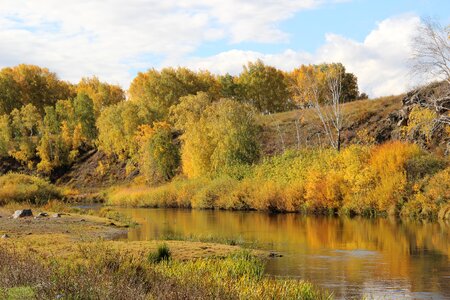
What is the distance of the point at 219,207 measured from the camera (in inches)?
2653

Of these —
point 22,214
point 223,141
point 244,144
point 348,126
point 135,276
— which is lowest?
point 22,214

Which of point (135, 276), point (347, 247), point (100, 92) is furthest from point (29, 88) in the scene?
point (135, 276)

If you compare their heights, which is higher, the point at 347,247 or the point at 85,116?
the point at 85,116

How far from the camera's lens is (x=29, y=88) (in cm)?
14538

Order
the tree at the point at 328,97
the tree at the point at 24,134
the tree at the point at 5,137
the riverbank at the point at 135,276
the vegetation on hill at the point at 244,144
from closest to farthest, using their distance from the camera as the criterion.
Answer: the riverbank at the point at 135,276 < the vegetation on hill at the point at 244,144 < the tree at the point at 328,97 < the tree at the point at 24,134 < the tree at the point at 5,137

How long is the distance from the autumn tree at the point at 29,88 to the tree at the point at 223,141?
7445 cm

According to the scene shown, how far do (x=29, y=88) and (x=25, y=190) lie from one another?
92916mm

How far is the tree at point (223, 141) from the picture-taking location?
7394cm

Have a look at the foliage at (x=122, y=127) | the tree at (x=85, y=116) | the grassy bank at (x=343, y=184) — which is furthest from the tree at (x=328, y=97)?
the tree at (x=85, y=116)

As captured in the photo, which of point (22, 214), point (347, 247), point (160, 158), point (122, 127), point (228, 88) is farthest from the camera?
point (228, 88)

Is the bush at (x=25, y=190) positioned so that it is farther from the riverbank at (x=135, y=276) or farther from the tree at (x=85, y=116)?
the tree at (x=85, y=116)

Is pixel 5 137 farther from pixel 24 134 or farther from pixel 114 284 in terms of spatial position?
pixel 114 284

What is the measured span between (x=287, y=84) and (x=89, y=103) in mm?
44676

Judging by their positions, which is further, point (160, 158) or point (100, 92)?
point (100, 92)
